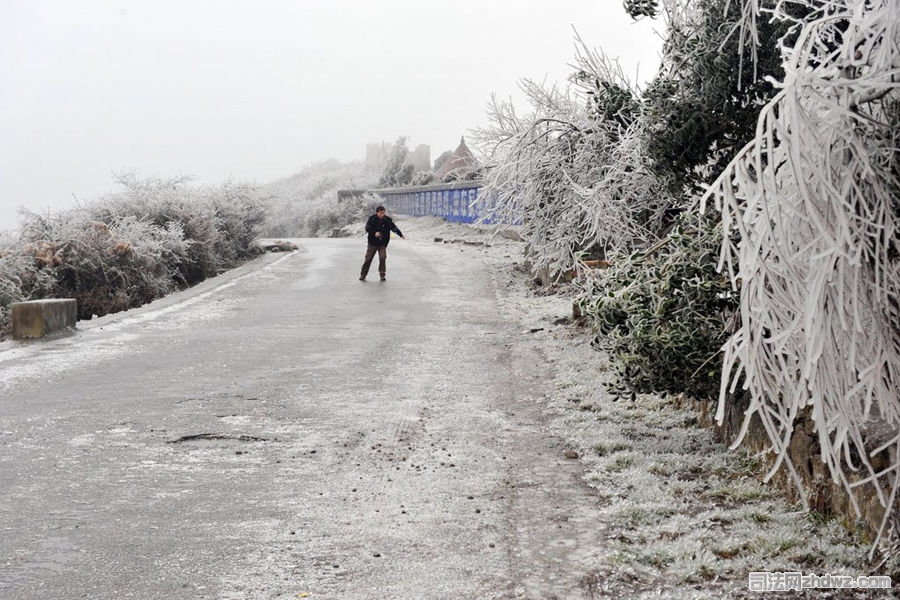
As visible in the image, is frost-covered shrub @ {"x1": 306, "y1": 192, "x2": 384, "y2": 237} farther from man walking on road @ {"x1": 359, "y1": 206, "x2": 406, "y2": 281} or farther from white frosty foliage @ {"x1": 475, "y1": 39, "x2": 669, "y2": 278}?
white frosty foliage @ {"x1": 475, "y1": 39, "x2": 669, "y2": 278}

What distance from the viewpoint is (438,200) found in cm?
4400

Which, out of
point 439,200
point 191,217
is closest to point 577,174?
point 191,217

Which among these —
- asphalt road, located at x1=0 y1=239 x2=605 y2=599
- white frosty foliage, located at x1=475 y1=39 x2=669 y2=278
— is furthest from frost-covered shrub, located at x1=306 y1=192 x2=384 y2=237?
asphalt road, located at x1=0 y1=239 x2=605 y2=599

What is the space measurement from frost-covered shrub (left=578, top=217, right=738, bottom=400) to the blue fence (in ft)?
74.2

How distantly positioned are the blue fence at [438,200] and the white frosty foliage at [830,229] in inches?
1005

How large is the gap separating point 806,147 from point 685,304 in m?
2.86

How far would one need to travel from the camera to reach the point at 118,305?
19.7 meters

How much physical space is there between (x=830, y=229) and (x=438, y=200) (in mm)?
40854

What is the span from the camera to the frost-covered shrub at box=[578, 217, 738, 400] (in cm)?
605

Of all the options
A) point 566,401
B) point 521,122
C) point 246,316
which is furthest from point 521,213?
point 566,401

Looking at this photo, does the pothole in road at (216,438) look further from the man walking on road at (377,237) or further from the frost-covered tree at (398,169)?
the frost-covered tree at (398,169)

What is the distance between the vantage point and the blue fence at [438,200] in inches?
1414

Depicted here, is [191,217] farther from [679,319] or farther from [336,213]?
[336,213]

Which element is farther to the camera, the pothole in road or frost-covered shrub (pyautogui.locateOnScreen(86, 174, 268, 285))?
frost-covered shrub (pyautogui.locateOnScreen(86, 174, 268, 285))
